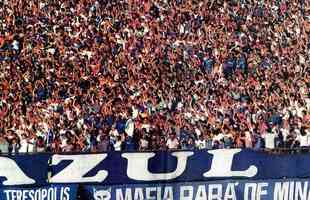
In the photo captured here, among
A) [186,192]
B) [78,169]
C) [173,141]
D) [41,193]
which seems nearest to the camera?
[41,193]

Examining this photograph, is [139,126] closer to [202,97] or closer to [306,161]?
[202,97]

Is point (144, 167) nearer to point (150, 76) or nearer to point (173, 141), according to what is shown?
point (173, 141)

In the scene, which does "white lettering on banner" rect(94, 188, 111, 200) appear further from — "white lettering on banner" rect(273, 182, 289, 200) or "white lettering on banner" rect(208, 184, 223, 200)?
"white lettering on banner" rect(273, 182, 289, 200)

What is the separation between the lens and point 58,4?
1477cm

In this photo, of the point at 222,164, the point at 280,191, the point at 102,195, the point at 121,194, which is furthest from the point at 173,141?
the point at 102,195

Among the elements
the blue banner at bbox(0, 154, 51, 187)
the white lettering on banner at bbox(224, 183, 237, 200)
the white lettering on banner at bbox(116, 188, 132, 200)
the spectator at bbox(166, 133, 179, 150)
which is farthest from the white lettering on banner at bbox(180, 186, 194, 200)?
the spectator at bbox(166, 133, 179, 150)

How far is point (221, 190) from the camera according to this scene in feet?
31.2

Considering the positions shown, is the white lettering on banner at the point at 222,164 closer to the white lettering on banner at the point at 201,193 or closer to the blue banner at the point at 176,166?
the blue banner at the point at 176,166

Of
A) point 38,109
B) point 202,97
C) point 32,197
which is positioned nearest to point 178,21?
point 202,97

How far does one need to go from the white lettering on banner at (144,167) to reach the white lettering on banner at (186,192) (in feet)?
0.77

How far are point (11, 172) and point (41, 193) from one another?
1.70 ft

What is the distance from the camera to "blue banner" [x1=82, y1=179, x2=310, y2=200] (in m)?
9.31

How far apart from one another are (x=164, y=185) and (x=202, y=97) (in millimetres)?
4830

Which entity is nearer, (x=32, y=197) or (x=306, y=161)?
(x=32, y=197)
